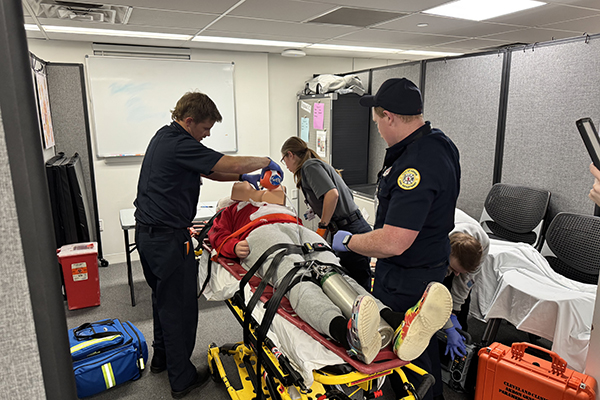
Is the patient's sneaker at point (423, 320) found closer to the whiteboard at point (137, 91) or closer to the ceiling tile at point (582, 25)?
the ceiling tile at point (582, 25)

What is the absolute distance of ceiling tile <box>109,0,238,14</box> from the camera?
244 cm

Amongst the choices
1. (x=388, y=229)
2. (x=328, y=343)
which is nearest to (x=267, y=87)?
(x=388, y=229)

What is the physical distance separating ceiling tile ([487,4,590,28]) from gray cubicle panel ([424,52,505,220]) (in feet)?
1.11

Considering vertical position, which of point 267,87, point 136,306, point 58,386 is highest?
point 267,87

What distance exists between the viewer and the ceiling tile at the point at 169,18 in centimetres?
273

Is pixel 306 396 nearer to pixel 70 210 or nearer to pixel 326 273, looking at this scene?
pixel 326 273

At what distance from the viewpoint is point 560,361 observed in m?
1.61

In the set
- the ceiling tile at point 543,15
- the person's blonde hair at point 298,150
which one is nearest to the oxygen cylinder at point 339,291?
the person's blonde hair at point 298,150

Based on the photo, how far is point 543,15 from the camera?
294 cm

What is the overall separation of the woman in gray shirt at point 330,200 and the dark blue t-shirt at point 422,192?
71cm

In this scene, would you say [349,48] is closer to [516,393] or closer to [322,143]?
[322,143]

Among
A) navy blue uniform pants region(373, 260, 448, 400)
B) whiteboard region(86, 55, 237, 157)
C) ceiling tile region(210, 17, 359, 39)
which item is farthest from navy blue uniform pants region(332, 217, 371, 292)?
Result: whiteboard region(86, 55, 237, 157)

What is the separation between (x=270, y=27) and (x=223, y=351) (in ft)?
7.94

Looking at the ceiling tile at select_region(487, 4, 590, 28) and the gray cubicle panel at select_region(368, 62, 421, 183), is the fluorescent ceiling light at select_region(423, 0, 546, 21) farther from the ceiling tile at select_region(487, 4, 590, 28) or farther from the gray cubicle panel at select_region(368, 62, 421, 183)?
the gray cubicle panel at select_region(368, 62, 421, 183)
